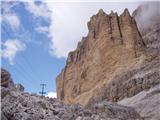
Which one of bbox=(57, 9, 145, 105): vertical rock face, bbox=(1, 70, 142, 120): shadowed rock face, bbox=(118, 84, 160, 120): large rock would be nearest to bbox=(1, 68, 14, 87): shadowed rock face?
bbox=(1, 70, 142, 120): shadowed rock face

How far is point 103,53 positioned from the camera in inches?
4006

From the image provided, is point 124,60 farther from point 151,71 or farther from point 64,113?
point 64,113

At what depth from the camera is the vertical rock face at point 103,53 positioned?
96.8m

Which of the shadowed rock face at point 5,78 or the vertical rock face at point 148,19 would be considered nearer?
the shadowed rock face at point 5,78

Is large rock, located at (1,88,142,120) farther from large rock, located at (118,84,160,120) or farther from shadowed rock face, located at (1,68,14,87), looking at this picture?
large rock, located at (118,84,160,120)

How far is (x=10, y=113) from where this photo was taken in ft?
92.7

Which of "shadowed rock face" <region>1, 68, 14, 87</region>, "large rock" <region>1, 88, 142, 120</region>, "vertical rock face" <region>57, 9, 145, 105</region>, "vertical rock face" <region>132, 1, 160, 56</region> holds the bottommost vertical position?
"large rock" <region>1, 88, 142, 120</region>

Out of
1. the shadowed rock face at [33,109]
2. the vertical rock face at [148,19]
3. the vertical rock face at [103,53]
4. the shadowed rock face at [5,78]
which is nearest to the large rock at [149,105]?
the shadowed rock face at [33,109]

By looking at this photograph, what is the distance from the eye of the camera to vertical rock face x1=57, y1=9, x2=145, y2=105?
96750mm

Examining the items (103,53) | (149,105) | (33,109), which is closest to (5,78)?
(33,109)

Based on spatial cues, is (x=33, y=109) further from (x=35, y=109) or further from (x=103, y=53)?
(x=103, y=53)

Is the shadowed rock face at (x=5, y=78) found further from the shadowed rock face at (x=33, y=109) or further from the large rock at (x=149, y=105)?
the large rock at (x=149, y=105)

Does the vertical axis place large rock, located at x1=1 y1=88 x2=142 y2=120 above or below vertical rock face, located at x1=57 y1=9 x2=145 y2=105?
below

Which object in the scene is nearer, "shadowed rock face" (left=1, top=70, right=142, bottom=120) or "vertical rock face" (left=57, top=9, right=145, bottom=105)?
"shadowed rock face" (left=1, top=70, right=142, bottom=120)
